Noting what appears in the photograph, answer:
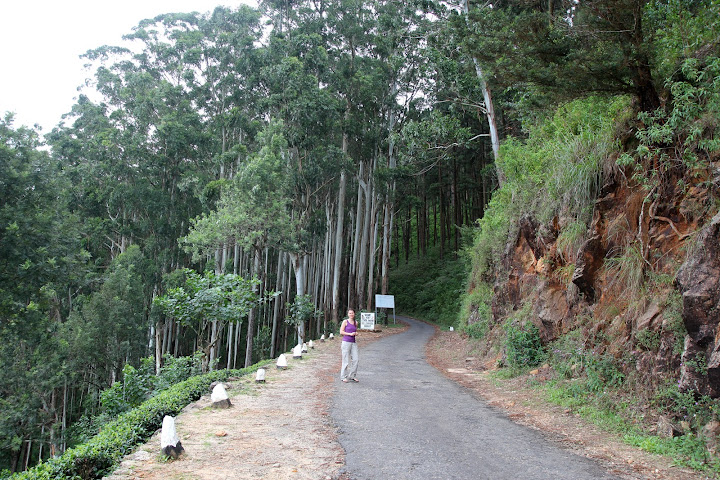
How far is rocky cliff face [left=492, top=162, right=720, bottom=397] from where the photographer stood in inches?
205

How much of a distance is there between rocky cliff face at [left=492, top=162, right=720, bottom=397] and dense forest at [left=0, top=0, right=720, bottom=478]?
0.09m

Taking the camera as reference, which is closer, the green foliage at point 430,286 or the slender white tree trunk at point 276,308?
the slender white tree trunk at point 276,308

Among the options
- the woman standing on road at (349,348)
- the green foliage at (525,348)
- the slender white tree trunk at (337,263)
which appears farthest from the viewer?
the slender white tree trunk at (337,263)

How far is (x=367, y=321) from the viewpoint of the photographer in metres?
24.2

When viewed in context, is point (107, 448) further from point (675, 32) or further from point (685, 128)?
point (675, 32)

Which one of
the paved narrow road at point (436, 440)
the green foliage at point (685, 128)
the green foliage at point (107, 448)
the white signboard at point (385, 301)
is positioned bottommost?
the green foliage at point (107, 448)

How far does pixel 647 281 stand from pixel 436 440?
3.83 m

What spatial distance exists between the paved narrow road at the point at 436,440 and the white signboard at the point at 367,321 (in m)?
14.6

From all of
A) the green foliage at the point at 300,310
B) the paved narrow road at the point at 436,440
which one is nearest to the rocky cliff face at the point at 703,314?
the paved narrow road at the point at 436,440

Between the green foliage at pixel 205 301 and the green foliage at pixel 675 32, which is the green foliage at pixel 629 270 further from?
the green foliage at pixel 205 301

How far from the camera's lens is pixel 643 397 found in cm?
589

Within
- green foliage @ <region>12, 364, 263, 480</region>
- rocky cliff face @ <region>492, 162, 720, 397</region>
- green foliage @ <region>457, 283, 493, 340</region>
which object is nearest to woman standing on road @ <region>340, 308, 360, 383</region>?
green foliage @ <region>12, 364, 263, 480</region>

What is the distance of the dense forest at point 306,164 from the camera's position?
7285 mm

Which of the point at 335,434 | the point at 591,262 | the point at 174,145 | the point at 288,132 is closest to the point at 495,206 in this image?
the point at 591,262
